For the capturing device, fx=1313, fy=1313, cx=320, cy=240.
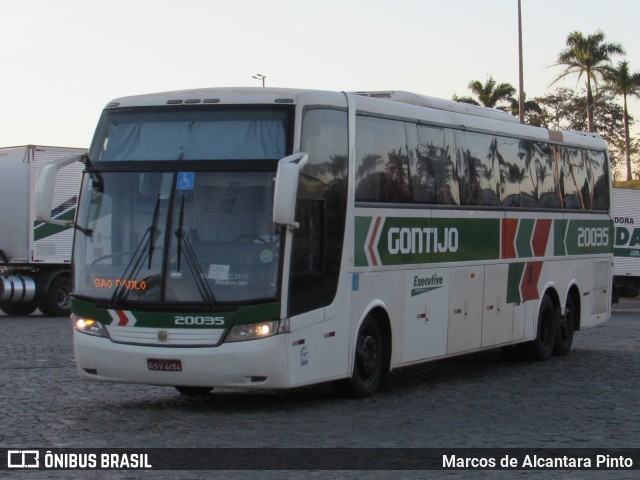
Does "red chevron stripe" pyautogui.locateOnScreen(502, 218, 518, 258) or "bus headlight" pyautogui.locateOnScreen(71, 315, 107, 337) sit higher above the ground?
"red chevron stripe" pyautogui.locateOnScreen(502, 218, 518, 258)

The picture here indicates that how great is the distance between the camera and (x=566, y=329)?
1978cm

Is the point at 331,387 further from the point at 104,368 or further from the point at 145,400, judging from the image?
the point at 104,368

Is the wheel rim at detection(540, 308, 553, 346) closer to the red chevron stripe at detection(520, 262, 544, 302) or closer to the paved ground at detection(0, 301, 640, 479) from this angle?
the red chevron stripe at detection(520, 262, 544, 302)

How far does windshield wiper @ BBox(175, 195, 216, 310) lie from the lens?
12102mm

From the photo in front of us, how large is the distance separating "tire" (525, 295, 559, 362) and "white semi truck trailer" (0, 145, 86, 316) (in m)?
12.8

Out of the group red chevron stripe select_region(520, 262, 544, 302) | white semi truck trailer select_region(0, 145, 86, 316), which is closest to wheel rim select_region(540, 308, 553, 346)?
red chevron stripe select_region(520, 262, 544, 302)

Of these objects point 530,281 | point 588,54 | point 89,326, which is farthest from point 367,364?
point 588,54

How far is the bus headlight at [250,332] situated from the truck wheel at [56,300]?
17.7 m

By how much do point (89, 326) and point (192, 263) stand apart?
126 cm

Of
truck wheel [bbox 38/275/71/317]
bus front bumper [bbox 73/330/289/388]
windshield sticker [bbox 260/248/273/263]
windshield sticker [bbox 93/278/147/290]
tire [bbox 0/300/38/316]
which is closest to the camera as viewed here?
bus front bumper [bbox 73/330/289/388]

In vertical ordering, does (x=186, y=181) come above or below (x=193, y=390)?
above

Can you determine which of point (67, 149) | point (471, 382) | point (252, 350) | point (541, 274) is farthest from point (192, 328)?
point (67, 149)

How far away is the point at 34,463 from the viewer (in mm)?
9438

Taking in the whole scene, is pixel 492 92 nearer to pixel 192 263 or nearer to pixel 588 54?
pixel 588 54
